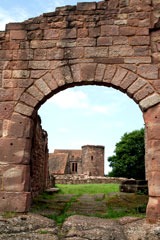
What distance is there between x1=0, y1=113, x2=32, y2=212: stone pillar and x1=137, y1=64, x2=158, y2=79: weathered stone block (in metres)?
2.48

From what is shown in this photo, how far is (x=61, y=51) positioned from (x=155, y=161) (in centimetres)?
297

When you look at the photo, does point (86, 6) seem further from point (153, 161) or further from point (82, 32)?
point (153, 161)

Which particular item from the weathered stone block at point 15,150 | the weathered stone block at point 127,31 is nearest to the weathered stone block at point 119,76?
the weathered stone block at point 127,31

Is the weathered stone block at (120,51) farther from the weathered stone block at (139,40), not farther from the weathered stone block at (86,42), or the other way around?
the weathered stone block at (86,42)

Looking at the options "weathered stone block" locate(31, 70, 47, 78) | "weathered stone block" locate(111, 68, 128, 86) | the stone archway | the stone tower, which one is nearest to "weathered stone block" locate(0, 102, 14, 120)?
the stone archway

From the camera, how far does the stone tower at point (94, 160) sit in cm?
3797

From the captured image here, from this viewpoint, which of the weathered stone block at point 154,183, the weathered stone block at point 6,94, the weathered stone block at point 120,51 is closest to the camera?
the weathered stone block at point 154,183

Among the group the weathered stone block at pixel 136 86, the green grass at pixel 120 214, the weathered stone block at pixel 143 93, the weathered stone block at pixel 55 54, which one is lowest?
the green grass at pixel 120 214

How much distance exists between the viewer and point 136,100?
5.11 metres

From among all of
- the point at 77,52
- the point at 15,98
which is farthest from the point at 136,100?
the point at 15,98

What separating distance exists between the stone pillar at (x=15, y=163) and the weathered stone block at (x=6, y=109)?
0.17ft

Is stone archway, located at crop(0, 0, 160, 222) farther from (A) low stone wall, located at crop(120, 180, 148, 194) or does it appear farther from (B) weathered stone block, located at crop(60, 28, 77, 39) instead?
(A) low stone wall, located at crop(120, 180, 148, 194)

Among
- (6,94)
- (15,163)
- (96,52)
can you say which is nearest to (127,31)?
(96,52)

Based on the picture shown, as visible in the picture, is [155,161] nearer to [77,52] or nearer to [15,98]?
[77,52]
